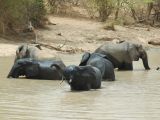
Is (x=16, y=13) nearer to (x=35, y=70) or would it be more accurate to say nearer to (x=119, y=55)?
(x=119, y=55)

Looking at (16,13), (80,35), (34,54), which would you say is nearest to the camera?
(34,54)

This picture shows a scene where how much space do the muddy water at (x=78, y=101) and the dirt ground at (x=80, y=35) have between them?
7.08 meters

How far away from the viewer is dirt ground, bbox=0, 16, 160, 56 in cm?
2162

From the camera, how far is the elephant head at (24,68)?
12.5 metres

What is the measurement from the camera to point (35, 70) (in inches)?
496

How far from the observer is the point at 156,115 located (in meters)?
7.86

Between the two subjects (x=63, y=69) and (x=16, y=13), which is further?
(x=16, y=13)

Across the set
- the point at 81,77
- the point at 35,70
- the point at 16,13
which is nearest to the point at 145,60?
the point at 35,70

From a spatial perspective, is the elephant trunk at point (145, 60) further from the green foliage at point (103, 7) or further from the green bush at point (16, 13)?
the green foliage at point (103, 7)

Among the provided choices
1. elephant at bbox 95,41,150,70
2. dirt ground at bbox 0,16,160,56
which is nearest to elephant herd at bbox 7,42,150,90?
elephant at bbox 95,41,150,70

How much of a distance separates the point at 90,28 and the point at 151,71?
13618 mm

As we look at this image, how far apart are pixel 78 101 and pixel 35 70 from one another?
361 cm

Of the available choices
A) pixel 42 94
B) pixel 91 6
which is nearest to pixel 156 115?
pixel 42 94

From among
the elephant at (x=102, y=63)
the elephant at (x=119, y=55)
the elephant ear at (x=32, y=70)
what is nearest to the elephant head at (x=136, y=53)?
the elephant at (x=119, y=55)
